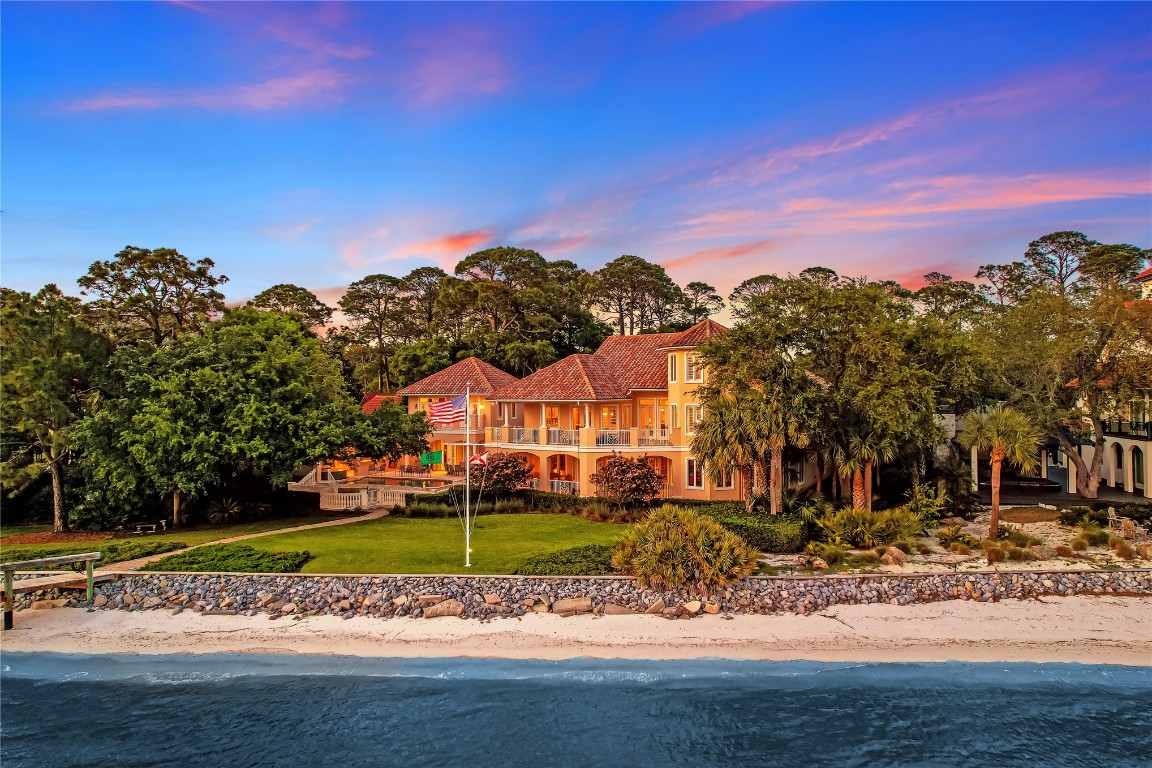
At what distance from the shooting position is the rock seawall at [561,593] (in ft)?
55.3

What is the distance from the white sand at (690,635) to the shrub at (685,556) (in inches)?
48.9

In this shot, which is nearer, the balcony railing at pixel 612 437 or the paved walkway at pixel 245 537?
the paved walkway at pixel 245 537

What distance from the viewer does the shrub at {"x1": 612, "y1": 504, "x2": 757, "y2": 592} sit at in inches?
682

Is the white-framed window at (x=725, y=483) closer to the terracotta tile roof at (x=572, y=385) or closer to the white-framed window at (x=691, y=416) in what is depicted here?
the white-framed window at (x=691, y=416)

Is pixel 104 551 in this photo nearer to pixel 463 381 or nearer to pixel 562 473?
pixel 562 473

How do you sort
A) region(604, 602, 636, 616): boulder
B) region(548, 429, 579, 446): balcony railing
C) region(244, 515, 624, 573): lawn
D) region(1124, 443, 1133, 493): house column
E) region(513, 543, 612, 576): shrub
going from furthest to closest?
region(548, 429, 579, 446): balcony railing
region(1124, 443, 1133, 493): house column
region(244, 515, 624, 573): lawn
region(513, 543, 612, 576): shrub
region(604, 602, 636, 616): boulder

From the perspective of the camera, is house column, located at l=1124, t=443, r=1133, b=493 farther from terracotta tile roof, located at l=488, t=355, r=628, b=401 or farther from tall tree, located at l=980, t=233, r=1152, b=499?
terracotta tile roof, located at l=488, t=355, r=628, b=401

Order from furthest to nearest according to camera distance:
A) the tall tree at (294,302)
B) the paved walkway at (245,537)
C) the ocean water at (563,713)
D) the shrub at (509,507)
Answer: the tall tree at (294,302) < the shrub at (509,507) < the paved walkway at (245,537) < the ocean water at (563,713)

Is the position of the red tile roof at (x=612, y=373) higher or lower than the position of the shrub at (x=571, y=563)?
higher

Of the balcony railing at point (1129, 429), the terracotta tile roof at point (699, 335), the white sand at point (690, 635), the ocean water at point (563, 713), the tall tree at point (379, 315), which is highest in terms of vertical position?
the tall tree at point (379, 315)

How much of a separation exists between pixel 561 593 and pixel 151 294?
31564 mm

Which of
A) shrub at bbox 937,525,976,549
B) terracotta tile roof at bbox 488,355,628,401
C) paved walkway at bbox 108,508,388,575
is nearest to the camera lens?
paved walkway at bbox 108,508,388,575

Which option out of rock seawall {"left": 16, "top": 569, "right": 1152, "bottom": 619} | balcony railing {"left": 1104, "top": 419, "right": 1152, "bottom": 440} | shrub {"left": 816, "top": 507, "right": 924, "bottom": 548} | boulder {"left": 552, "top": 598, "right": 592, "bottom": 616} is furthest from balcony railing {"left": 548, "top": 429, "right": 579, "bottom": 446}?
balcony railing {"left": 1104, "top": 419, "right": 1152, "bottom": 440}

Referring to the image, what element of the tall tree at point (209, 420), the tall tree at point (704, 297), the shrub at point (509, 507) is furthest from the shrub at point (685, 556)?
the tall tree at point (704, 297)
